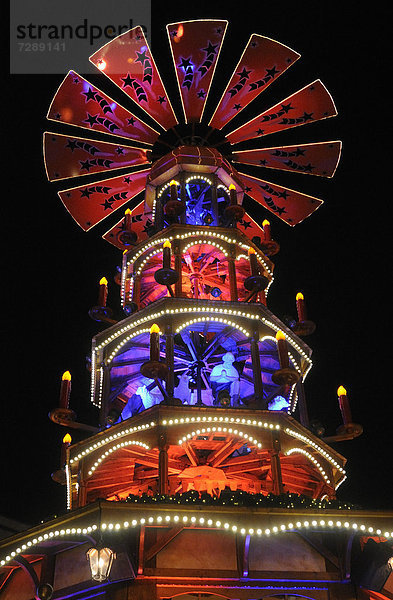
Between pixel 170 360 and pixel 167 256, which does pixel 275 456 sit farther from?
pixel 167 256

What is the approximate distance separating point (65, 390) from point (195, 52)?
11.0 meters

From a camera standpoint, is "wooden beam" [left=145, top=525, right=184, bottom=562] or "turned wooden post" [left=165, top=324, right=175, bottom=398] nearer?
"wooden beam" [left=145, top=525, right=184, bottom=562]

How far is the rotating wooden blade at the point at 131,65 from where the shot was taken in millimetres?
20547

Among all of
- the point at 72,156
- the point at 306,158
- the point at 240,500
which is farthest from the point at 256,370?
the point at 72,156

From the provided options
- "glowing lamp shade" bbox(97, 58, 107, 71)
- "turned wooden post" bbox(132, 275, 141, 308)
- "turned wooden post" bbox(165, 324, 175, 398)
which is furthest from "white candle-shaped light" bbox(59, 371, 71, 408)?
"glowing lamp shade" bbox(97, 58, 107, 71)

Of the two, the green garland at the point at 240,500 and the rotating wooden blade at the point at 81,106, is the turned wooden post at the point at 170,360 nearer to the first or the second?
the green garland at the point at 240,500

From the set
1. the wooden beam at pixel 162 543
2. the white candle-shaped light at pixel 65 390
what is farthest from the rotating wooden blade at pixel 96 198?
the wooden beam at pixel 162 543

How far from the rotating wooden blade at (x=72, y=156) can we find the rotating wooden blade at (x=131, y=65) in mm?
1950

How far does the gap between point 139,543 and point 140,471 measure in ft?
17.1

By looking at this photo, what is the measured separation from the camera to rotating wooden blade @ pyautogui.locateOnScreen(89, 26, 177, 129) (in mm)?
20547

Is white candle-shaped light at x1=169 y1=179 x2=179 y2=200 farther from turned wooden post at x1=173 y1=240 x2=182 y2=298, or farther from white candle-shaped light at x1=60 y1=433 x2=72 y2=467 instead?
white candle-shaped light at x1=60 y1=433 x2=72 y2=467

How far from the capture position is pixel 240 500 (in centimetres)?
1240

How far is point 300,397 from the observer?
18.2m

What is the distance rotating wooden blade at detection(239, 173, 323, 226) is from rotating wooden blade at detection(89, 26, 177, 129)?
167 inches
